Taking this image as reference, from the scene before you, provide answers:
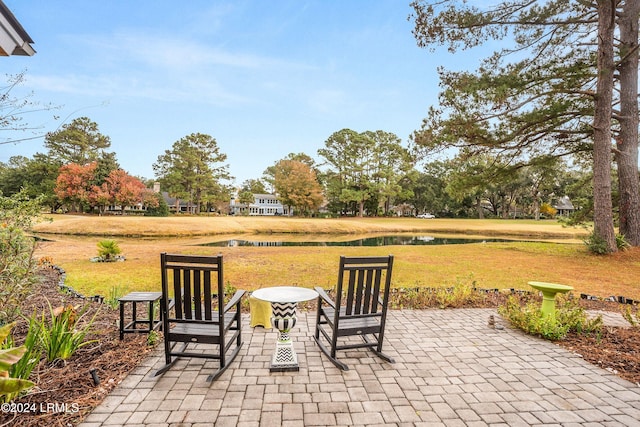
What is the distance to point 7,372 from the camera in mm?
1869

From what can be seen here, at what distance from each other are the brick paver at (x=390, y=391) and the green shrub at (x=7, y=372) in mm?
722

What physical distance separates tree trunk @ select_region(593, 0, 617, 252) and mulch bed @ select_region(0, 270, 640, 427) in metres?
8.00

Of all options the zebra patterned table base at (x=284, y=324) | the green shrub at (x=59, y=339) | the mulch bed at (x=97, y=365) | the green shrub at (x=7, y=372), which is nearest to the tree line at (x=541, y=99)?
the mulch bed at (x=97, y=365)

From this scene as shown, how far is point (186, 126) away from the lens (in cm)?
4053

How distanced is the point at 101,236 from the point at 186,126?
82.4 ft

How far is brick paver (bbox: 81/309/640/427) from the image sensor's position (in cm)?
228

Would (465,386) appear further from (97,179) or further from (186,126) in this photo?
(186,126)

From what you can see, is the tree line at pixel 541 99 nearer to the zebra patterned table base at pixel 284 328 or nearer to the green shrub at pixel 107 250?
the green shrub at pixel 107 250

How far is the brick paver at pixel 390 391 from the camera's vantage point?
2.28m

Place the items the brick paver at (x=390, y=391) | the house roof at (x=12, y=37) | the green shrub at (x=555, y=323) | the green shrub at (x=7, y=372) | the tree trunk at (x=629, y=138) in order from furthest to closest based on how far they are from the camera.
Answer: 1. the tree trunk at (x=629, y=138)
2. the green shrub at (x=555, y=323)
3. the house roof at (x=12, y=37)
4. the brick paver at (x=390, y=391)
5. the green shrub at (x=7, y=372)

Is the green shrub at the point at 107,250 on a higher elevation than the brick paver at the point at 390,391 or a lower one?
higher

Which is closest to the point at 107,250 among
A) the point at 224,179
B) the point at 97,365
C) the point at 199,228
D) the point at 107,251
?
the point at 107,251

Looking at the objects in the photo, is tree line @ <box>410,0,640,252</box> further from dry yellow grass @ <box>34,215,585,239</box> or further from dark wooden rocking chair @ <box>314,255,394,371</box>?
dry yellow grass @ <box>34,215,585,239</box>

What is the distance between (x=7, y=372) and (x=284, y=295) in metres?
2.03
